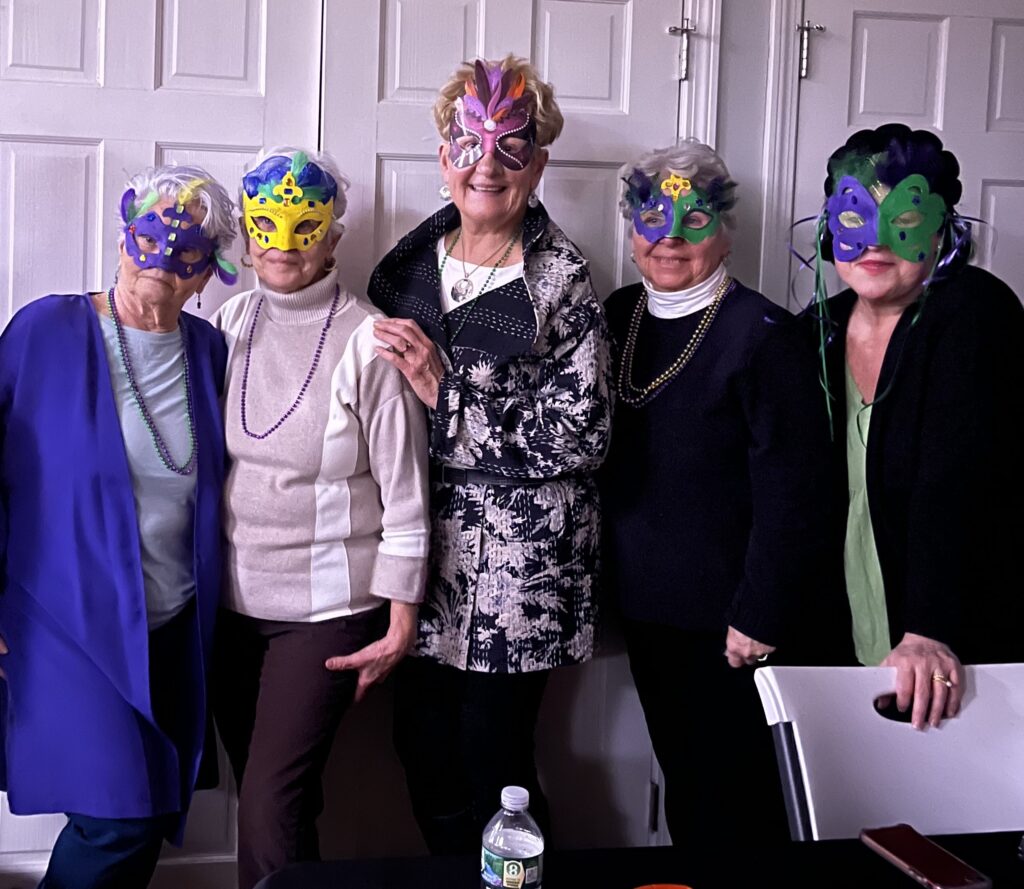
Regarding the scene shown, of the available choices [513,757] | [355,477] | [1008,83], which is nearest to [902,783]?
[513,757]

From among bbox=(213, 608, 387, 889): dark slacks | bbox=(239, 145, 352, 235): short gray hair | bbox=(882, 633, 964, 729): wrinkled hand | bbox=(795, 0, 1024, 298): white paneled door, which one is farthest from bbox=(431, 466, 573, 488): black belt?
bbox=(795, 0, 1024, 298): white paneled door

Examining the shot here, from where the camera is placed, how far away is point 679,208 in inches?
80.7

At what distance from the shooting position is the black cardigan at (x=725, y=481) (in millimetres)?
1923

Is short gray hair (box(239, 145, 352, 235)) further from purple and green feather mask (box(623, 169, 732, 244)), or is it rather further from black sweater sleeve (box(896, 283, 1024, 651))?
black sweater sleeve (box(896, 283, 1024, 651))

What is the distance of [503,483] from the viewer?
1.98 metres

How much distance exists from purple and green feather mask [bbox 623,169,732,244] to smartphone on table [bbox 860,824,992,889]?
3.89 feet

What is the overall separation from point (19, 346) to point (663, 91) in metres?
A: 1.36

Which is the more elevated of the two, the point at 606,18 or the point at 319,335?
the point at 606,18

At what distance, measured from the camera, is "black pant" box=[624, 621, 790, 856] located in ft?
6.73

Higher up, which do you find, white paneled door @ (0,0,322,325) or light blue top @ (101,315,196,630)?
white paneled door @ (0,0,322,325)

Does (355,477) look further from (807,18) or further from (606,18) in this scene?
(807,18)

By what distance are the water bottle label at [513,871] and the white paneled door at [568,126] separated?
132 centimetres

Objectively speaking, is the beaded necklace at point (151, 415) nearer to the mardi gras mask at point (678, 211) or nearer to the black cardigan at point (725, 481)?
the black cardigan at point (725, 481)

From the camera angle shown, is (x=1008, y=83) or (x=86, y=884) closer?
(x=86, y=884)
